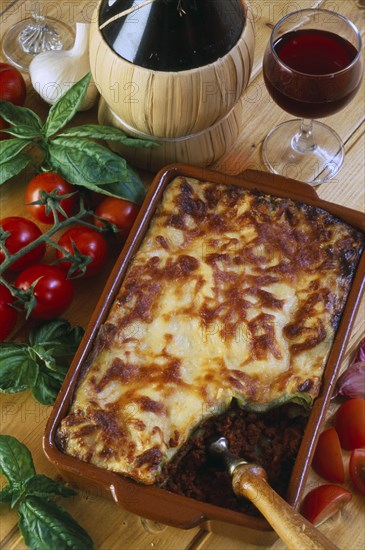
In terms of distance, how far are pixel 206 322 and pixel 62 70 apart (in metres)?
0.94

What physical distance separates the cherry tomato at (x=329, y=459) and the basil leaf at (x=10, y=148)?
1.06m

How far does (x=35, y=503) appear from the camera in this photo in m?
1.85

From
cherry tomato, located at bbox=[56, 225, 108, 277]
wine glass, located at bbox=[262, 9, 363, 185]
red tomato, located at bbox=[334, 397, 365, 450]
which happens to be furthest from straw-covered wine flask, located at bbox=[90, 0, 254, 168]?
red tomato, located at bbox=[334, 397, 365, 450]

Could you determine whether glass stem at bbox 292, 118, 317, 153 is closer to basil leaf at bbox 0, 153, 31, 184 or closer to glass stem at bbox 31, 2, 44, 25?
basil leaf at bbox 0, 153, 31, 184

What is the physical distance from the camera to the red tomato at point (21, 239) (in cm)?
217

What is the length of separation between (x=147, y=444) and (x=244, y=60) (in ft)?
3.25

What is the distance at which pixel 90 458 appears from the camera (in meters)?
1.76

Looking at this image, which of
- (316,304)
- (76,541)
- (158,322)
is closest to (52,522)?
(76,541)

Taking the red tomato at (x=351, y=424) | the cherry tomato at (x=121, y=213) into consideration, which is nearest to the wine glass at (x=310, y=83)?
the cherry tomato at (x=121, y=213)

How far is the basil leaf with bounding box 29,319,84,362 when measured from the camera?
203cm

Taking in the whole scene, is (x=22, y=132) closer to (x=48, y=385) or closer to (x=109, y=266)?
(x=109, y=266)

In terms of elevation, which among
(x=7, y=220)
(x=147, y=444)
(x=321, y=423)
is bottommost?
(x=321, y=423)

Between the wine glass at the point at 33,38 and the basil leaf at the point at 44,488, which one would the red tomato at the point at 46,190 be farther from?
the basil leaf at the point at 44,488

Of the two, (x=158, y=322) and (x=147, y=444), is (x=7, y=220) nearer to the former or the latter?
(x=158, y=322)
